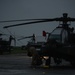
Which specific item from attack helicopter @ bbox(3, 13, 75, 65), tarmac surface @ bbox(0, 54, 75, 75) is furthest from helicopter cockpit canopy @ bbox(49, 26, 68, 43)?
tarmac surface @ bbox(0, 54, 75, 75)

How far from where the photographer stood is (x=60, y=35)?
19.2 m

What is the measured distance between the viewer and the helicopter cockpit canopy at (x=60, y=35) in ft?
62.6

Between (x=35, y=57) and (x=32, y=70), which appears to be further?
(x=35, y=57)

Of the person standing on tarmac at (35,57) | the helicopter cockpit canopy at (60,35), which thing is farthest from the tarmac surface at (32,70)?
the helicopter cockpit canopy at (60,35)

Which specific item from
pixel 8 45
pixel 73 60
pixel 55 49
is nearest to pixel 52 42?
pixel 55 49

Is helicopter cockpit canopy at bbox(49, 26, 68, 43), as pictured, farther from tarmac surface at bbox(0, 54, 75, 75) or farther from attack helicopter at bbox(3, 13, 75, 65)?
tarmac surface at bbox(0, 54, 75, 75)

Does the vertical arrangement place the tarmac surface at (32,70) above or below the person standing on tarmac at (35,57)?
below

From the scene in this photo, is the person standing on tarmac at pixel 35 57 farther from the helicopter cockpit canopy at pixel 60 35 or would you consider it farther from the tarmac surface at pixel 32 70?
the helicopter cockpit canopy at pixel 60 35

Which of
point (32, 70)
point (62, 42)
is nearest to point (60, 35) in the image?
point (62, 42)

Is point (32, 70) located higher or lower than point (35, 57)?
lower

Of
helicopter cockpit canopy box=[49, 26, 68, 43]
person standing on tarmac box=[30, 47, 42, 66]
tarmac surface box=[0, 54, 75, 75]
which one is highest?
helicopter cockpit canopy box=[49, 26, 68, 43]

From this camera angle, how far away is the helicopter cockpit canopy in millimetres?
19070

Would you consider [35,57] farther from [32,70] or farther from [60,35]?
[32,70]

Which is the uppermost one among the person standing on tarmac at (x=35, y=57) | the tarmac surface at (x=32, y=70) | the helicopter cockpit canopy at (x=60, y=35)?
the helicopter cockpit canopy at (x=60, y=35)
